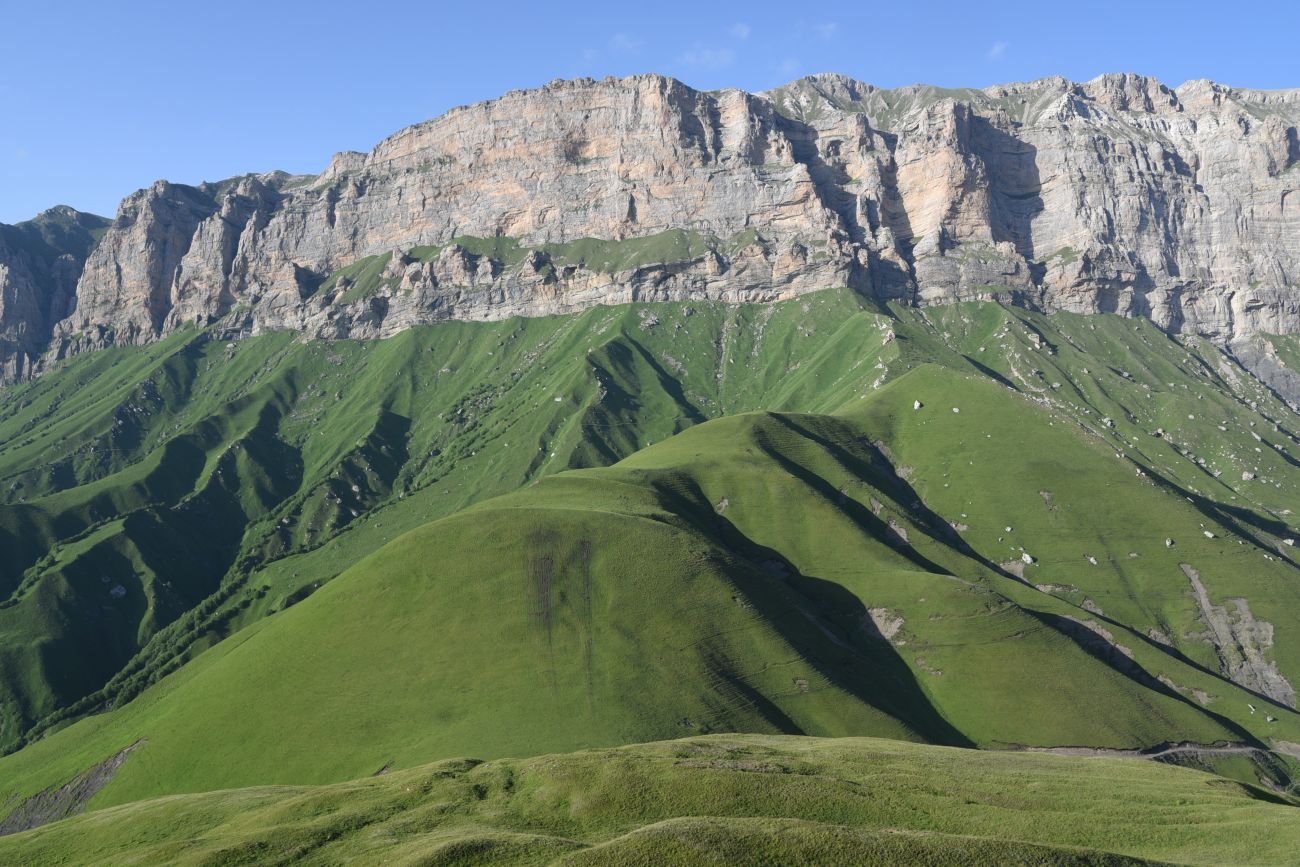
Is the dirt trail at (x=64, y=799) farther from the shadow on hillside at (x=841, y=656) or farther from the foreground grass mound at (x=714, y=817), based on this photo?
the shadow on hillside at (x=841, y=656)

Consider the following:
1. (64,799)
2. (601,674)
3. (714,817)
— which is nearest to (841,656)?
(601,674)

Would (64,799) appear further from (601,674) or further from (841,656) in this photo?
(841,656)

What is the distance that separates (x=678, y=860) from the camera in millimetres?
55219

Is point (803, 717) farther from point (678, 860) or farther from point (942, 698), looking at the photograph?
point (678, 860)

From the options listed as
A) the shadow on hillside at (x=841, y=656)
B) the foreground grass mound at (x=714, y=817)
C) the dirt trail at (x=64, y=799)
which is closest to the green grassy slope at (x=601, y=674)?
the shadow on hillside at (x=841, y=656)

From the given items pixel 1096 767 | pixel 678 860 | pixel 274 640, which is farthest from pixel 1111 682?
pixel 274 640

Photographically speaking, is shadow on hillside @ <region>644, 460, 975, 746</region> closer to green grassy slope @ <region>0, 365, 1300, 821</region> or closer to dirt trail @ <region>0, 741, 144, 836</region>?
green grassy slope @ <region>0, 365, 1300, 821</region>

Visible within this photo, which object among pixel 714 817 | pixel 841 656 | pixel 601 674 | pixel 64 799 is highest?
pixel 714 817

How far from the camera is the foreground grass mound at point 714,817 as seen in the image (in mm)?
57406

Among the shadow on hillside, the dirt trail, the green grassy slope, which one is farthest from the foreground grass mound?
the dirt trail

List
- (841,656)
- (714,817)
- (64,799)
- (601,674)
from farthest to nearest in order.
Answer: (841,656) → (64,799) → (601,674) → (714,817)

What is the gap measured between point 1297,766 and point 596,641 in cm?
13958

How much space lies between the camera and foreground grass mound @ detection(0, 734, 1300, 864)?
57.4 metres

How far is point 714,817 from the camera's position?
6594cm
